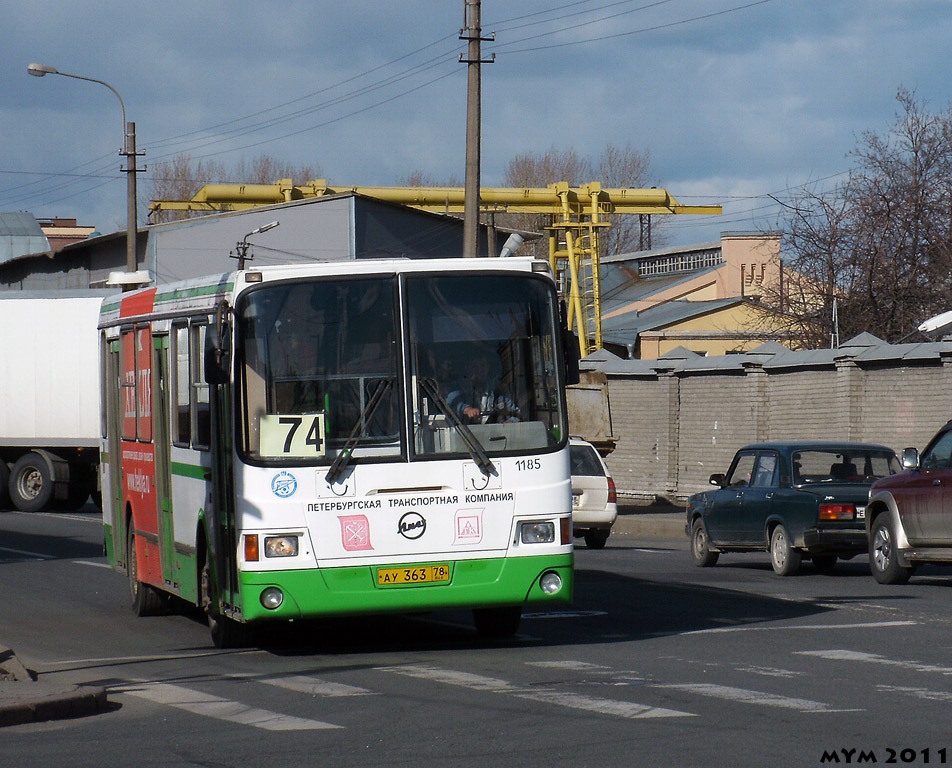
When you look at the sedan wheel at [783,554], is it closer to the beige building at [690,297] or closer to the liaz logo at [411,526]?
the liaz logo at [411,526]

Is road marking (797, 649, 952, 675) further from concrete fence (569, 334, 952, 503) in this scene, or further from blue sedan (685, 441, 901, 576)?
concrete fence (569, 334, 952, 503)

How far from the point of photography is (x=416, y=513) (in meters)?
11.1

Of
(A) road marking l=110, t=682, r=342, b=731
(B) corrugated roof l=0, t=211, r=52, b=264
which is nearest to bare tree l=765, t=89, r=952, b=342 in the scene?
(A) road marking l=110, t=682, r=342, b=731

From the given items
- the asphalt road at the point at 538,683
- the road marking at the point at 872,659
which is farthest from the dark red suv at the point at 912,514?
the road marking at the point at 872,659

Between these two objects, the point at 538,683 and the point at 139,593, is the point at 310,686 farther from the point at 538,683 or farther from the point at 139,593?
the point at 139,593

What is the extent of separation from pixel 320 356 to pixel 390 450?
796 millimetres

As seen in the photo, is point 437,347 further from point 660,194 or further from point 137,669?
point 660,194

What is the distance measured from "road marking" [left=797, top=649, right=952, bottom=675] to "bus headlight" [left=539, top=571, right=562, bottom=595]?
67.6 inches

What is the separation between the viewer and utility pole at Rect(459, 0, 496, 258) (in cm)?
2755

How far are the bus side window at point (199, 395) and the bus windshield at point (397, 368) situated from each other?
83cm

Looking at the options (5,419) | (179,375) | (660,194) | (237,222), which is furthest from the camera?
(660,194)

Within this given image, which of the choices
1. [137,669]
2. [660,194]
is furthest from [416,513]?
[660,194]

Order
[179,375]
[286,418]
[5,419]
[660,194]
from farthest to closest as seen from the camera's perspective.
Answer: [660,194]
[5,419]
[179,375]
[286,418]

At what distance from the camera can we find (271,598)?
1085cm
